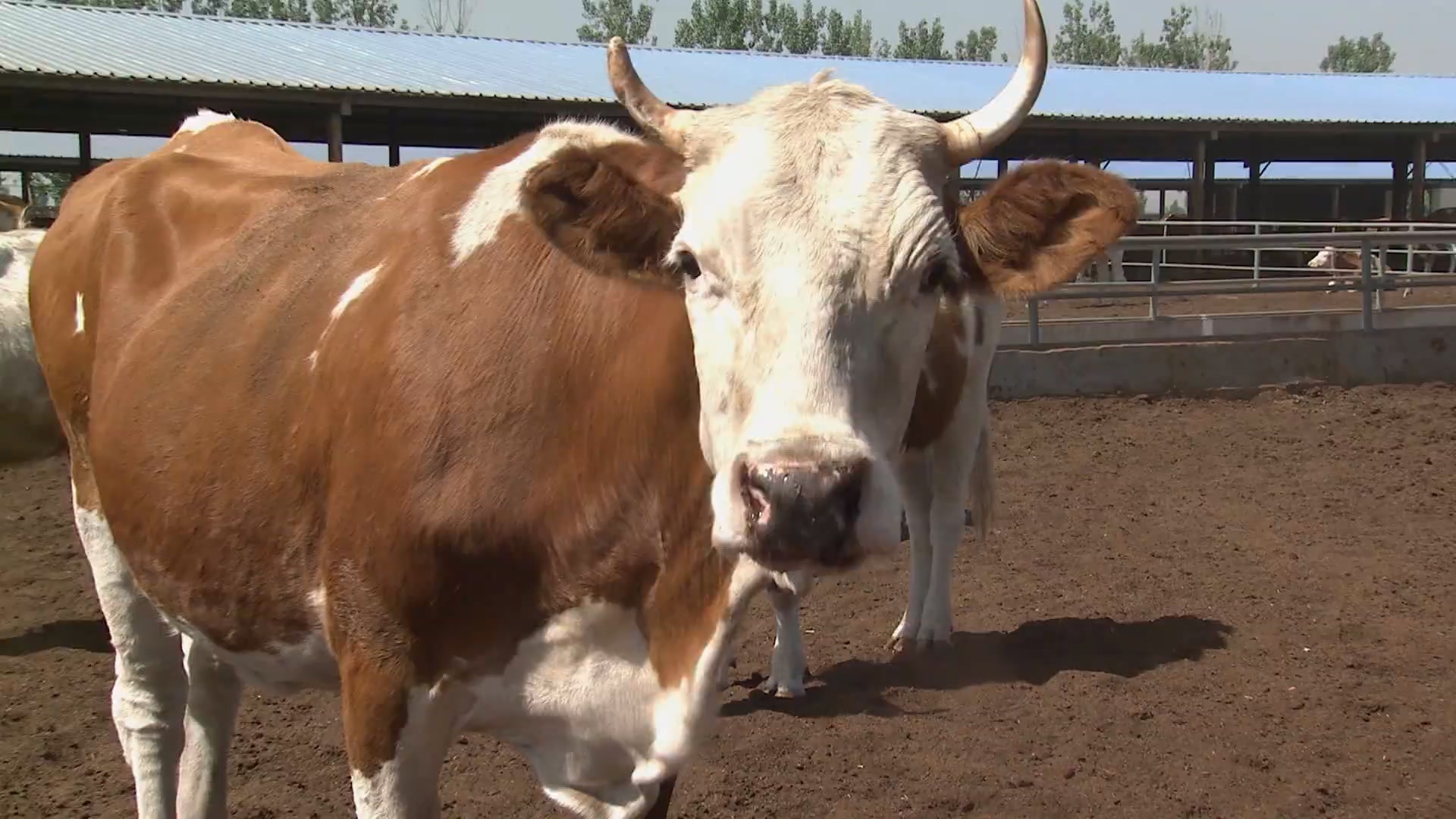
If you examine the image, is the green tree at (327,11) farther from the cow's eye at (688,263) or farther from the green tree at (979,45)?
the cow's eye at (688,263)

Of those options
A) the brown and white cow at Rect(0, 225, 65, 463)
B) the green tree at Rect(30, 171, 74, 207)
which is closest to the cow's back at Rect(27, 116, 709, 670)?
the brown and white cow at Rect(0, 225, 65, 463)

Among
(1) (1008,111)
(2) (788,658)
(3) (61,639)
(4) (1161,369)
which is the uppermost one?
(1) (1008,111)

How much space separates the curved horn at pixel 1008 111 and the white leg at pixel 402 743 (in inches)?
64.4

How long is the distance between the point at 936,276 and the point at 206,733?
3.05m

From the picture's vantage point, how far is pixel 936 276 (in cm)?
256

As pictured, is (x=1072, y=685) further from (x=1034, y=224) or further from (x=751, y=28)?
(x=751, y=28)

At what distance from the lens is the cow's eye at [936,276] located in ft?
8.26

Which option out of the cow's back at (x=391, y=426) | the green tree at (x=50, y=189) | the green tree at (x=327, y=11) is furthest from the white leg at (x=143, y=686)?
the green tree at (x=327, y=11)

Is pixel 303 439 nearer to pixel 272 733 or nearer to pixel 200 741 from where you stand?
pixel 200 741

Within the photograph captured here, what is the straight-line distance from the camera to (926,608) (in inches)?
253

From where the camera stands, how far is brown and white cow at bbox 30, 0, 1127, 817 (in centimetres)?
241

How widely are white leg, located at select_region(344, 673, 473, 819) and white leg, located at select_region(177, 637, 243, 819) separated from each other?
1.43 meters

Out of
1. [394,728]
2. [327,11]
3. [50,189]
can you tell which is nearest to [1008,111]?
[394,728]

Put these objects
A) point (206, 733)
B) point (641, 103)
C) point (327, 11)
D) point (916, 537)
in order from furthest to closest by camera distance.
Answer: point (327, 11)
point (916, 537)
point (206, 733)
point (641, 103)
